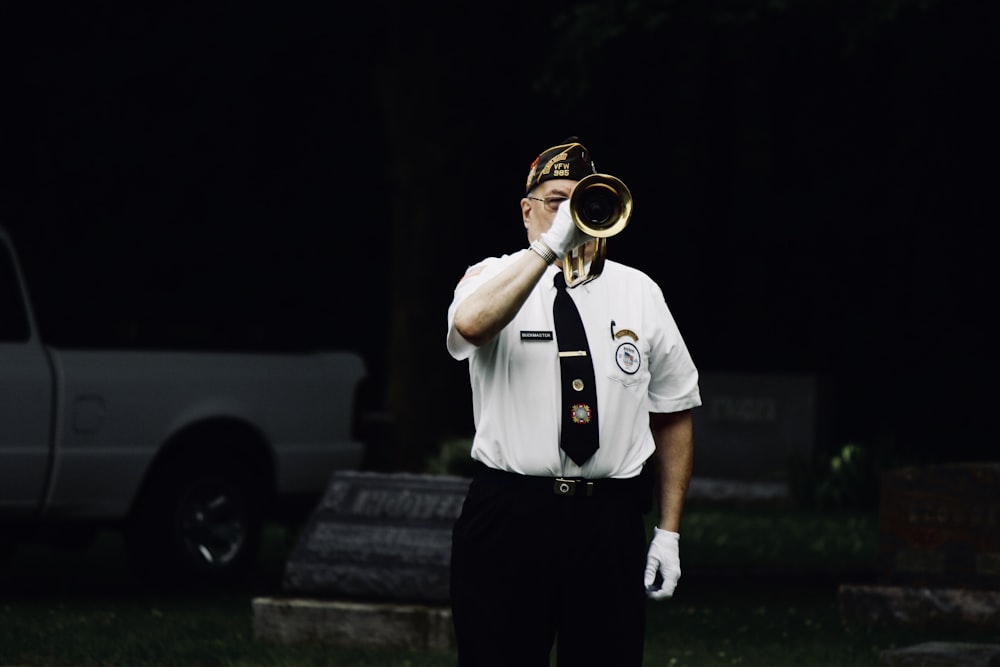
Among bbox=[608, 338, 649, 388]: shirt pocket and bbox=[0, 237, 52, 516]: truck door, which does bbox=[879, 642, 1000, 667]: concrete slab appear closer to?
bbox=[608, 338, 649, 388]: shirt pocket

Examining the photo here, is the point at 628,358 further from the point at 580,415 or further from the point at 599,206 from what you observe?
the point at 599,206

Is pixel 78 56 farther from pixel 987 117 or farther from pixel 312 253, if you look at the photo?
pixel 987 117

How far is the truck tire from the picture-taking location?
12.1 meters

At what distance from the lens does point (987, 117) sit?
23938 mm

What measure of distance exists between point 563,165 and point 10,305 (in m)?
6.87

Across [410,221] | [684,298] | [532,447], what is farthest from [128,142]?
[532,447]

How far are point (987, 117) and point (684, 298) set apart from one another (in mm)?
4410

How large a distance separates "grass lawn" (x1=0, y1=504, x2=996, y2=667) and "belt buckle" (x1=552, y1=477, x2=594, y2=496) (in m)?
4.06

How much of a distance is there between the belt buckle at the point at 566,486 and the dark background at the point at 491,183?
14090 mm

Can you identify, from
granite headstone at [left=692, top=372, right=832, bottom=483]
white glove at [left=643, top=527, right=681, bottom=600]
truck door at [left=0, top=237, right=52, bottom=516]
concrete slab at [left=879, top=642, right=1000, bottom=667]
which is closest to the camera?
white glove at [left=643, top=527, right=681, bottom=600]

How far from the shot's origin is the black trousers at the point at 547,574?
5.17 metres

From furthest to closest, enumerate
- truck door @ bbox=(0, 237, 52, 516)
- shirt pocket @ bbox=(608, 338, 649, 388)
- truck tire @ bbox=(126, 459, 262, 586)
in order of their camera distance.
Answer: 1. truck tire @ bbox=(126, 459, 262, 586)
2. truck door @ bbox=(0, 237, 52, 516)
3. shirt pocket @ bbox=(608, 338, 649, 388)

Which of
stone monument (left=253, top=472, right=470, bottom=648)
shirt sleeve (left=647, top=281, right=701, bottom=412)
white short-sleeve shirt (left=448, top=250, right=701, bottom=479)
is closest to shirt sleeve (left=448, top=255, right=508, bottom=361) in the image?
white short-sleeve shirt (left=448, top=250, right=701, bottom=479)

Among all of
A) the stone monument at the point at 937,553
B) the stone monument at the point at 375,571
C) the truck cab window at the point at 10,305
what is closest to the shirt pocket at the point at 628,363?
the stone monument at the point at 375,571
